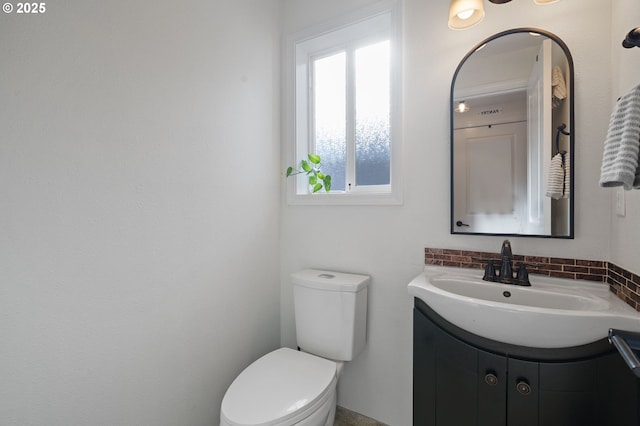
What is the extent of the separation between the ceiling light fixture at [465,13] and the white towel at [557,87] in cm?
37

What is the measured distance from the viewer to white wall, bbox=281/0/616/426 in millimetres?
1062

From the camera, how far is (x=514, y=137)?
120cm

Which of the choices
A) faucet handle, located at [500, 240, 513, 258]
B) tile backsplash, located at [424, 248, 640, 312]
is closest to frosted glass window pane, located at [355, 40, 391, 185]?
tile backsplash, located at [424, 248, 640, 312]

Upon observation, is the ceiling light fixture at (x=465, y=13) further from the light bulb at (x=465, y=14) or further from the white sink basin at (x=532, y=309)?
the white sink basin at (x=532, y=309)

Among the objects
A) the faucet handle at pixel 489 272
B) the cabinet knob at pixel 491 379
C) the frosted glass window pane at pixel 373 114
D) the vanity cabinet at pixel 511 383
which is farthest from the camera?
the frosted glass window pane at pixel 373 114

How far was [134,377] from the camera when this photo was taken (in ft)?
3.47

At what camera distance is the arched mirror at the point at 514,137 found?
110cm

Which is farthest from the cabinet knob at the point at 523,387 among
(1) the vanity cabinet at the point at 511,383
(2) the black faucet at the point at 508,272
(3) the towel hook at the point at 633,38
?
(3) the towel hook at the point at 633,38

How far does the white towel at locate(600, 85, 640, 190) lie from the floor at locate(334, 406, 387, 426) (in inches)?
59.4

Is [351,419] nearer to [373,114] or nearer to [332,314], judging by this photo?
[332,314]

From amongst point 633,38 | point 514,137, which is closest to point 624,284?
point 514,137

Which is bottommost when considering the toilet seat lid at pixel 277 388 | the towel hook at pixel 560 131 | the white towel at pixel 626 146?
the toilet seat lid at pixel 277 388

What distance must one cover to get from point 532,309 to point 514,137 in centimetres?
74

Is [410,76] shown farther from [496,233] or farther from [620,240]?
[620,240]
